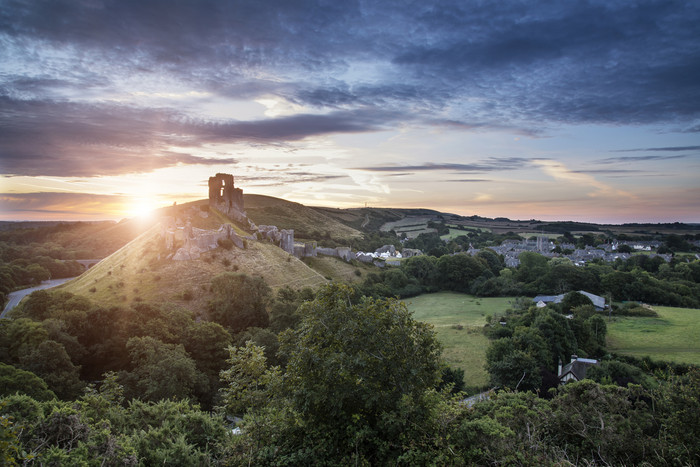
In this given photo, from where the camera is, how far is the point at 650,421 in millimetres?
11406

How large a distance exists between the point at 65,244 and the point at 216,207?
112ft

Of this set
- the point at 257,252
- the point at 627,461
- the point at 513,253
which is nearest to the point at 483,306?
the point at 257,252

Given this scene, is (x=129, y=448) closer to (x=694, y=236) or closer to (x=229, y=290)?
(x=229, y=290)

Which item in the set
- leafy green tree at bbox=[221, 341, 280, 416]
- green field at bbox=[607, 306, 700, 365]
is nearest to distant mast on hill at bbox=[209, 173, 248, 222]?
leafy green tree at bbox=[221, 341, 280, 416]

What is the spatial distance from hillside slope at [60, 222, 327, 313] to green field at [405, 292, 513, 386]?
15929 millimetres

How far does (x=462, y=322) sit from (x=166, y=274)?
102 ft

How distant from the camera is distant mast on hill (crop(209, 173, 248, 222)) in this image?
53562mm

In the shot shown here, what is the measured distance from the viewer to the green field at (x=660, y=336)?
1153 inches

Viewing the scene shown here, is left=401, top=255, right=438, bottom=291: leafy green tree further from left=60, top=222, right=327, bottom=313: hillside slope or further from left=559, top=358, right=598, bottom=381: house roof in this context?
left=559, top=358, right=598, bottom=381: house roof

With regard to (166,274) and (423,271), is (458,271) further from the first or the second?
(166,274)

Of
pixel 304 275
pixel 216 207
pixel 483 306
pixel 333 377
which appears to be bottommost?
pixel 483 306

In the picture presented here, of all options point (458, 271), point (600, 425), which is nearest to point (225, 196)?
point (458, 271)

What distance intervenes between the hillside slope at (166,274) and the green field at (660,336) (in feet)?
101

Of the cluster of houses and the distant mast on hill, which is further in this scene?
the cluster of houses
